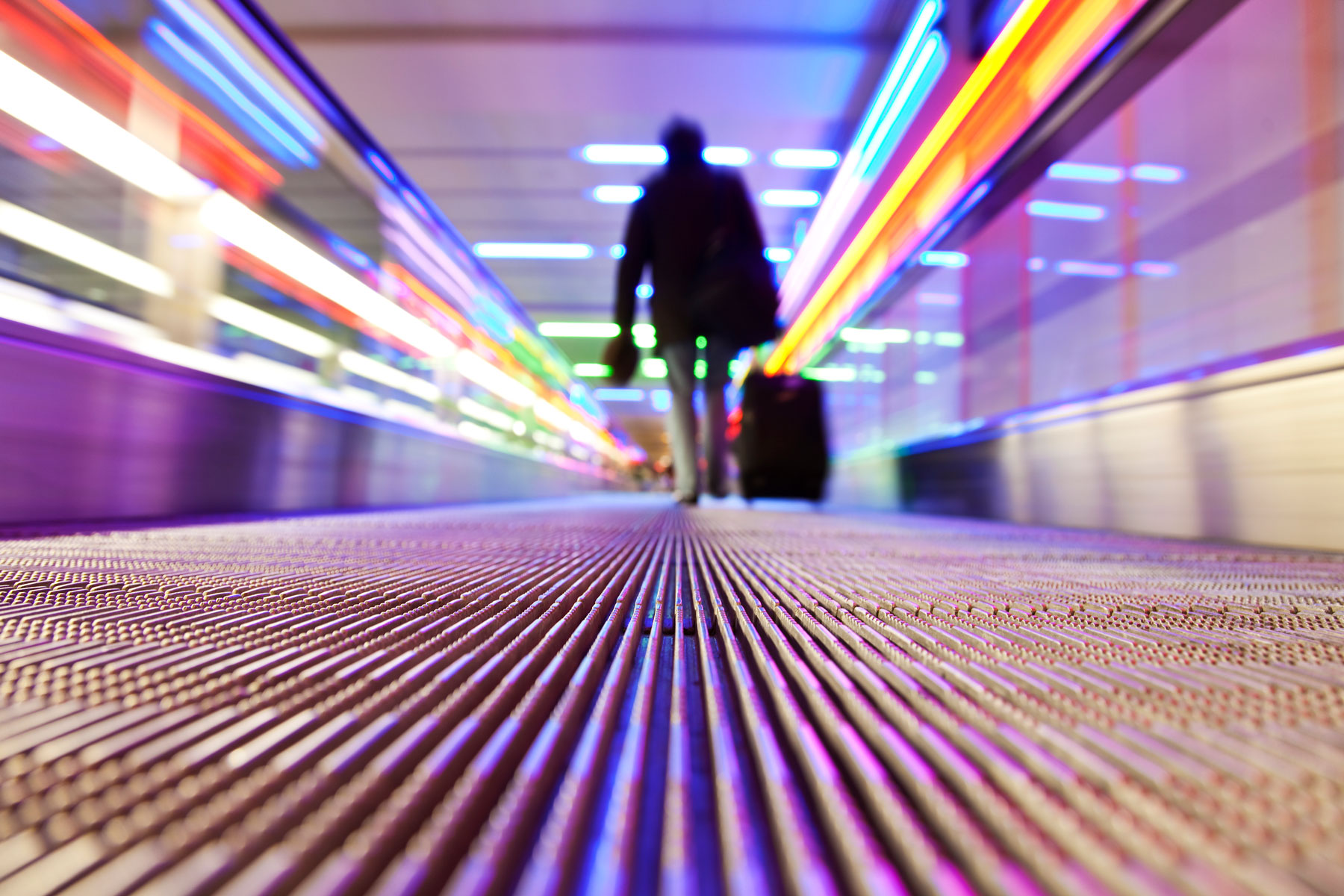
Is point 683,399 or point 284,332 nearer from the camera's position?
point 683,399

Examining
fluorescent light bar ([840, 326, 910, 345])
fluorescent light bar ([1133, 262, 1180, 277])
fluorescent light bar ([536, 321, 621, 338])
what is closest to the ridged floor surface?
fluorescent light bar ([1133, 262, 1180, 277])

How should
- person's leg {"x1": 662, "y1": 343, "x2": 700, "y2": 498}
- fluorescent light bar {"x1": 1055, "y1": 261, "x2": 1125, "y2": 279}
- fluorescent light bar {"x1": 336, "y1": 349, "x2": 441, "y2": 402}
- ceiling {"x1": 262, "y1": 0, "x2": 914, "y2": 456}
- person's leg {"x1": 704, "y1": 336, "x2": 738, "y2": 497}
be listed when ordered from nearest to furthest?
fluorescent light bar {"x1": 1055, "y1": 261, "x2": 1125, "y2": 279}
person's leg {"x1": 662, "y1": 343, "x2": 700, "y2": 498}
person's leg {"x1": 704, "y1": 336, "x2": 738, "y2": 497}
fluorescent light bar {"x1": 336, "y1": 349, "x2": 441, "y2": 402}
ceiling {"x1": 262, "y1": 0, "x2": 914, "y2": 456}

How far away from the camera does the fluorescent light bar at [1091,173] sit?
11.7 ft

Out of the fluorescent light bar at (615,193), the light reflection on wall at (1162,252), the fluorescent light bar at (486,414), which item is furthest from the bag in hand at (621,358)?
the fluorescent light bar at (615,193)

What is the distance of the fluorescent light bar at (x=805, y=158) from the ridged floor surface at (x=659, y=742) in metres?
8.17

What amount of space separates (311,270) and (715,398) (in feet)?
8.59

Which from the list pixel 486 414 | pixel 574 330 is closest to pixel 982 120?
pixel 486 414

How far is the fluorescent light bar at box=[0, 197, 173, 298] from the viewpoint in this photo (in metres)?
2.07

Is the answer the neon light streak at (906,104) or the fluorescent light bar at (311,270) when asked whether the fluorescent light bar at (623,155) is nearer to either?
the neon light streak at (906,104)

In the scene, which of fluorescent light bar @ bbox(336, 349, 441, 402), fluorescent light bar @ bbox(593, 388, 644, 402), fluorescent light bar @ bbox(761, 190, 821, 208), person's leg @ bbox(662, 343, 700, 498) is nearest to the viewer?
person's leg @ bbox(662, 343, 700, 498)

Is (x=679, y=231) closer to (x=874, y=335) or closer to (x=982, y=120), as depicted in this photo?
(x=982, y=120)

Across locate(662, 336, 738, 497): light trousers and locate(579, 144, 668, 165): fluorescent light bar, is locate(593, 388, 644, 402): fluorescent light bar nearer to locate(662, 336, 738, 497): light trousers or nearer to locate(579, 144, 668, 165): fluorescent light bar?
locate(579, 144, 668, 165): fluorescent light bar

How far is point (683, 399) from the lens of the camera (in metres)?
4.11

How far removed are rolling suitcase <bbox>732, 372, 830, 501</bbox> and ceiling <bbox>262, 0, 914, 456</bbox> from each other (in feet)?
12.3
